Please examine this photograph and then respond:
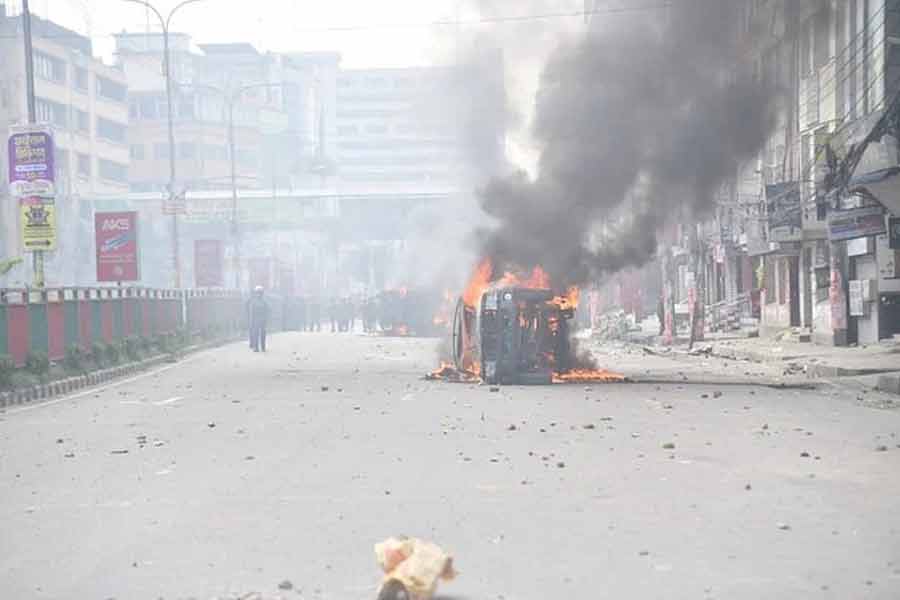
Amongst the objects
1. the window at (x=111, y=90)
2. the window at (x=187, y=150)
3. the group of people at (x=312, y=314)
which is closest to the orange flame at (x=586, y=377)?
the group of people at (x=312, y=314)

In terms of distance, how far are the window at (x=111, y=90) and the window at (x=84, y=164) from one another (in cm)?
441

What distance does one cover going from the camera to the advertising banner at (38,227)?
800 inches

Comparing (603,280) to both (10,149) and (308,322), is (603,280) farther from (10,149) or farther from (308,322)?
(308,322)

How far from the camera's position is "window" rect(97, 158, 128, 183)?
73.8m

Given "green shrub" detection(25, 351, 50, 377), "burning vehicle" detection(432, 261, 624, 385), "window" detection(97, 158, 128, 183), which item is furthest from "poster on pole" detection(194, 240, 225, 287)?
"window" detection(97, 158, 128, 183)

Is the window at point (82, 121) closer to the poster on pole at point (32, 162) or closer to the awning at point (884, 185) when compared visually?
the poster on pole at point (32, 162)

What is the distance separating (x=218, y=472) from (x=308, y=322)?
165ft

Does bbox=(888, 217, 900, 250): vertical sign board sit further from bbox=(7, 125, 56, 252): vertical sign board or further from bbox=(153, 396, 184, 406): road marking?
bbox=(7, 125, 56, 252): vertical sign board

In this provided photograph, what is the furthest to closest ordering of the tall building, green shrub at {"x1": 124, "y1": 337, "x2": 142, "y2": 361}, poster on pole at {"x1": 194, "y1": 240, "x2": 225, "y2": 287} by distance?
the tall building, poster on pole at {"x1": 194, "y1": 240, "x2": 225, "y2": 287}, green shrub at {"x1": 124, "y1": 337, "x2": 142, "y2": 361}

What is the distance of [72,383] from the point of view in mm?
19062

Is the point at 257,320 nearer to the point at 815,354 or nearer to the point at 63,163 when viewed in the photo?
the point at 815,354

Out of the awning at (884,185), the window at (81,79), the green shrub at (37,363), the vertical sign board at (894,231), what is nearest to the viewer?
the green shrub at (37,363)

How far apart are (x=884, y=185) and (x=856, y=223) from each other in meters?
2.11

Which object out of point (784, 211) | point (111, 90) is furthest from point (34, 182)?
point (111, 90)
